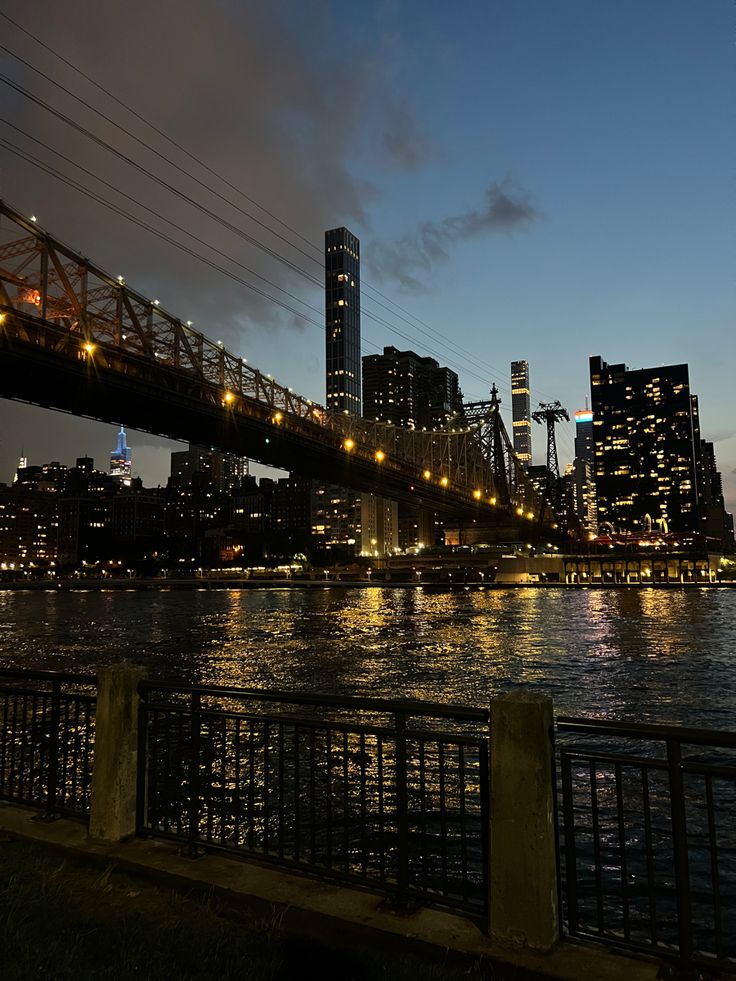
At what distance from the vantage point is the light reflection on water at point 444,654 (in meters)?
21.3

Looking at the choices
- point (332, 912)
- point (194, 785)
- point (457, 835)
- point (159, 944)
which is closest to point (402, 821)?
point (332, 912)

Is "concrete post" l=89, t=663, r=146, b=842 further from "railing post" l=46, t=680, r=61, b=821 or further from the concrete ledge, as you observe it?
"railing post" l=46, t=680, r=61, b=821

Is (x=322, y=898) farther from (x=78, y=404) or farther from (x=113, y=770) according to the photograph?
(x=78, y=404)

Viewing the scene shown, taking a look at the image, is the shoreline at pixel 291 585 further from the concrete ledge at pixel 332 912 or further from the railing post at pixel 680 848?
the railing post at pixel 680 848

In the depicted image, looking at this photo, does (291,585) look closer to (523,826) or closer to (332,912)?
(332,912)

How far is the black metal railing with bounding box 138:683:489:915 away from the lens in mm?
5234

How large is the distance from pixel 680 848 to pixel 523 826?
0.92 metres

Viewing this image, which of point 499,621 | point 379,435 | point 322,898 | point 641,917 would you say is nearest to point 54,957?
point 322,898

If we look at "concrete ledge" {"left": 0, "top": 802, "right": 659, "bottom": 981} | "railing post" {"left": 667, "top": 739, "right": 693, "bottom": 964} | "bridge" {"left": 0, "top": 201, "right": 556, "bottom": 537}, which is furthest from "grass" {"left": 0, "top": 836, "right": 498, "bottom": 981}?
"bridge" {"left": 0, "top": 201, "right": 556, "bottom": 537}

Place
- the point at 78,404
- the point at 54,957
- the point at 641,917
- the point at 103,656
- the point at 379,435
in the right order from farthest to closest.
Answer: the point at 379,435 < the point at 78,404 < the point at 103,656 < the point at 641,917 < the point at 54,957

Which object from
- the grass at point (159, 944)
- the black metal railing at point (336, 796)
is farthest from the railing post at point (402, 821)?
the grass at point (159, 944)

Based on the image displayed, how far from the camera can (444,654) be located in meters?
32.1

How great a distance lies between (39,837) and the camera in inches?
249

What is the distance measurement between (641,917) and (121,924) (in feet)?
17.4
